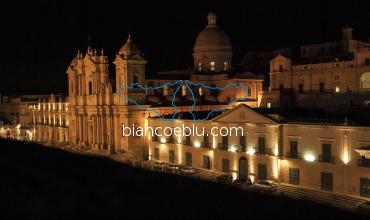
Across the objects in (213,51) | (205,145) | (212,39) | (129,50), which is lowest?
(205,145)

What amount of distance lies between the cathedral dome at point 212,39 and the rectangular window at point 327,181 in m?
32.3

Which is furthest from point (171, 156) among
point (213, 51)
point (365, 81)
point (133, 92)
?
point (213, 51)

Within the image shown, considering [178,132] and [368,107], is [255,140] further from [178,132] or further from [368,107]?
[368,107]

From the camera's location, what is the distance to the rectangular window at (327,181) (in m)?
29.4

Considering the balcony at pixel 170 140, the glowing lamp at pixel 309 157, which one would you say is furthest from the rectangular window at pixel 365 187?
the balcony at pixel 170 140

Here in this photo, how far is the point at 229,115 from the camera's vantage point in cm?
3584

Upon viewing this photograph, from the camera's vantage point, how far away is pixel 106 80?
52531mm

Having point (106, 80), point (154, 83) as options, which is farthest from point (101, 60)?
point (154, 83)

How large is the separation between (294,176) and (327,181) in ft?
8.27

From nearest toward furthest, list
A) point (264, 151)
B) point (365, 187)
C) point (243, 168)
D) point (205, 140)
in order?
point (365, 187)
point (264, 151)
point (243, 168)
point (205, 140)

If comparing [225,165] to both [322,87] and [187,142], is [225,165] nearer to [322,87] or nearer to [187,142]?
[187,142]

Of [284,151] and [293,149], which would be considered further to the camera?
[284,151]

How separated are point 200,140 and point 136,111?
11016 mm

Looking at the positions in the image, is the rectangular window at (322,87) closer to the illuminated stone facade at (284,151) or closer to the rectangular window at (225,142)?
the illuminated stone facade at (284,151)
